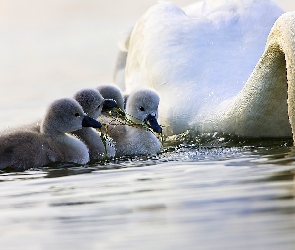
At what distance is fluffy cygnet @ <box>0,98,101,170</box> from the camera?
6742 millimetres

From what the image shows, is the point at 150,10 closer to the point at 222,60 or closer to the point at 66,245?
the point at 222,60

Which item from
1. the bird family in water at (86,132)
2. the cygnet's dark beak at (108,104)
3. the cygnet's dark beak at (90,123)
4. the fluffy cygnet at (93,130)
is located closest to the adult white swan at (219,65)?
the bird family in water at (86,132)

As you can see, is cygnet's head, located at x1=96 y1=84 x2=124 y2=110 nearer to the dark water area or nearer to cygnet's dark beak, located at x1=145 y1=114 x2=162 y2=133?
cygnet's dark beak, located at x1=145 y1=114 x2=162 y2=133

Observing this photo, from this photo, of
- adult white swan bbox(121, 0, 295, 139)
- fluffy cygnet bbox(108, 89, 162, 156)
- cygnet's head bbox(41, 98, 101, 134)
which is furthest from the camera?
adult white swan bbox(121, 0, 295, 139)

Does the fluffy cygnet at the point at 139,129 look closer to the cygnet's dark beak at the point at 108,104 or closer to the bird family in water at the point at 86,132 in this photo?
the bird family in water at the point at 86,132

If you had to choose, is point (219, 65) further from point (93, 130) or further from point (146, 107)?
point (93, 130)

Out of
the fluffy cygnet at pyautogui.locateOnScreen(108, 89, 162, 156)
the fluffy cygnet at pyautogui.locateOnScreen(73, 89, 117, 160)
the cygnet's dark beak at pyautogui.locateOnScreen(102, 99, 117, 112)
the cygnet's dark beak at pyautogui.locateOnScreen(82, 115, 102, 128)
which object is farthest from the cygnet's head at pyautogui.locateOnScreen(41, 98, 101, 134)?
the cygnet's dark beak at pyautogui.locateOnScreen(102, 99, 117, 112)

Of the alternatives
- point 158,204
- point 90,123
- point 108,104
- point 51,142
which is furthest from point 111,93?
point 158,204

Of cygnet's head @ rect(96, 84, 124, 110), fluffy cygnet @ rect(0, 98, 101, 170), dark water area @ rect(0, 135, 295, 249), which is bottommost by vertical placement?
dark water area @ rect(0, 135, 295, 249)

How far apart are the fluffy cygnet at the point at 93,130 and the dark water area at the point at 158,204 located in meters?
0.64

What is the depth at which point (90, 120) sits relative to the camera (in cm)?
732

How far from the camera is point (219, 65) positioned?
8.88 meters

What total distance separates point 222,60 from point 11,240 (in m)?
5.24

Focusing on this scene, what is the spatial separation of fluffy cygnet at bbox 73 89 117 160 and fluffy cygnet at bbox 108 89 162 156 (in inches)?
5.4
